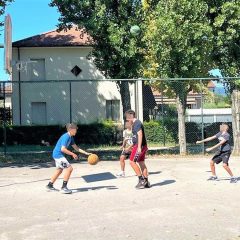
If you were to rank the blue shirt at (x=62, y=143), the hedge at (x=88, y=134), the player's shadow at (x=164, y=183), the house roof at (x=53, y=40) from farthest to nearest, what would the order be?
the house roof at (x=53, y=40), the hedge at (x=88, y=134), the player's shadow at (x=164, y=183), the blue shirt at (x=62, y=143)

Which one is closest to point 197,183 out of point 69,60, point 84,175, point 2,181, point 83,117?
point 84,175

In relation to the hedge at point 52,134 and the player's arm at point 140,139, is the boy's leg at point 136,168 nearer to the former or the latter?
the player's arm at point 140,139

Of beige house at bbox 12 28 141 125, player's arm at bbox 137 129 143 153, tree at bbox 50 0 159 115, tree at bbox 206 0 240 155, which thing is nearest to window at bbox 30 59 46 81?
beige house at bbox 12 28 141 125

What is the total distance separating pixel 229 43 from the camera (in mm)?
18906

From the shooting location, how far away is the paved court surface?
723 cm

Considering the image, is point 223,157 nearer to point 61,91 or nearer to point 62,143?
point 62,143

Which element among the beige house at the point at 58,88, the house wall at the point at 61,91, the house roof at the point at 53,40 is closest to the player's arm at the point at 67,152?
the beige house at the point at 58,88

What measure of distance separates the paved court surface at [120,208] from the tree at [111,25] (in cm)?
830

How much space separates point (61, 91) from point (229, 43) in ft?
51.8

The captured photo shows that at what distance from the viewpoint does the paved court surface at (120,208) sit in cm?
723

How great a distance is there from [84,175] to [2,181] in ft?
7.33

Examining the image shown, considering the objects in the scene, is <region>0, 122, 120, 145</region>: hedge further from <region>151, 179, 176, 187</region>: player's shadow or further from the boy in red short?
the boy in red short

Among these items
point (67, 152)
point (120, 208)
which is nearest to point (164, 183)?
point (67, 152)

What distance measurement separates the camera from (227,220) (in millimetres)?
7938
